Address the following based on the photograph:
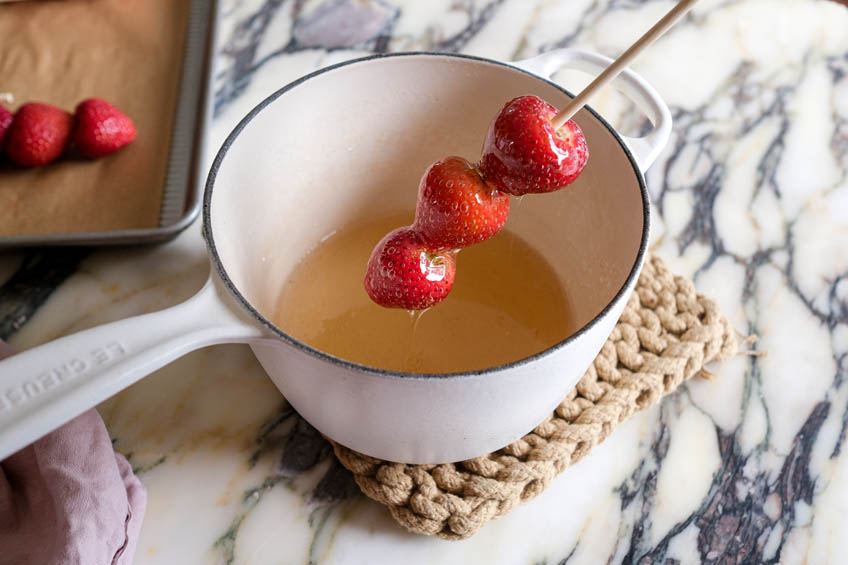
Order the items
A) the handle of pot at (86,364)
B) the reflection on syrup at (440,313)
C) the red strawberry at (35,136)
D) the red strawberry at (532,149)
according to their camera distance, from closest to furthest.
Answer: the handle of pot at (86,364), the red strawberry at (532,149), the reflection on syrup at (440,313), the red strawberry at (35,136)

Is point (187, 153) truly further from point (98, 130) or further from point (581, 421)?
point (581, 421)

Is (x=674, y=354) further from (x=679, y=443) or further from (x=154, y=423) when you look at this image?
(x=154, y=423)

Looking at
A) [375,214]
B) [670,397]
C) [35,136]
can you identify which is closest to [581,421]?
[670,397]

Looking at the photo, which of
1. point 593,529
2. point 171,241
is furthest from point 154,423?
point 593,529

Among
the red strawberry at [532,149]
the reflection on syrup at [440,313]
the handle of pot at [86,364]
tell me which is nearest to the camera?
the handle of pot at [86,364]

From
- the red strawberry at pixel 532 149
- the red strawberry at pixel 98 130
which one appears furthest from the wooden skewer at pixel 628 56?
the red strawberry at pixel 98 130

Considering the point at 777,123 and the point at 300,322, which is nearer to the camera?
the point at 300,322

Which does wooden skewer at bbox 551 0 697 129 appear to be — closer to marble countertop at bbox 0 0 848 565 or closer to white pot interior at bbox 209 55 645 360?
white pot interior at bbox 209 55 645 360

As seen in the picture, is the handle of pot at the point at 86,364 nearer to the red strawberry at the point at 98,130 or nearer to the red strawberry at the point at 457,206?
the red strawberry at the point at 457,206
